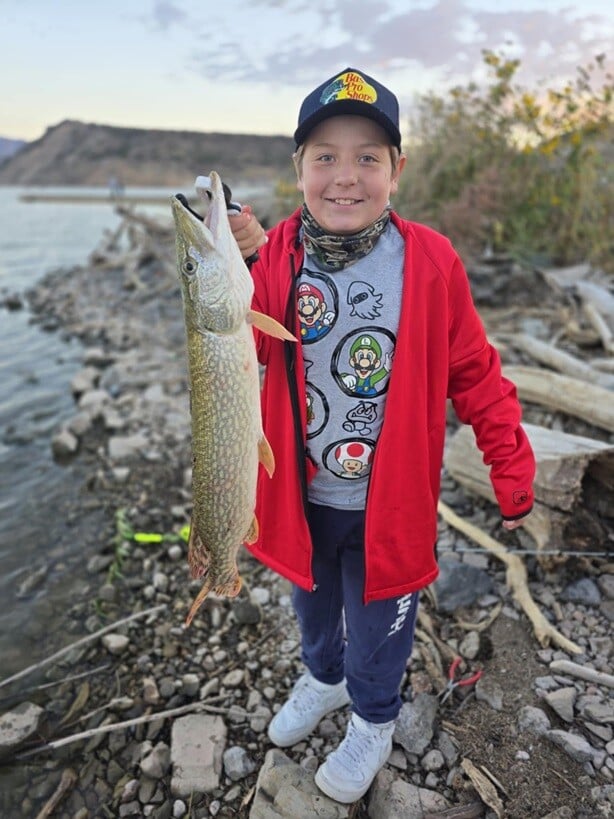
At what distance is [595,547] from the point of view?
3.10 metres

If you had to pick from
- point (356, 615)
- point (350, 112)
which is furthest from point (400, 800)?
point (350, 112)

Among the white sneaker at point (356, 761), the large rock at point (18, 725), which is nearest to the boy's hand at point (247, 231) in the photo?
the white sneaker at point (356, 761)

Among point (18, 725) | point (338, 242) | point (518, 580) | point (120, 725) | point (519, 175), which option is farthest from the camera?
point (519, 175)

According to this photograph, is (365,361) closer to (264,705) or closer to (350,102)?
(350,102)

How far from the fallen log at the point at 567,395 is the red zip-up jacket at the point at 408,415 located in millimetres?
2120

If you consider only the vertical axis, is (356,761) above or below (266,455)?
below

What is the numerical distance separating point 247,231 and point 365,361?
0.60m

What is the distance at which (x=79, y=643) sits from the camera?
3.30 meters

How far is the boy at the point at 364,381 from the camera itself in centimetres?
190

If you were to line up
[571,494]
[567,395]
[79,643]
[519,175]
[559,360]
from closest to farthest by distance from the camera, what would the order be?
[571,494] → [79,643] → [567,395] → [559,360] → [519,175]

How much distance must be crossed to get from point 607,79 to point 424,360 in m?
7.67

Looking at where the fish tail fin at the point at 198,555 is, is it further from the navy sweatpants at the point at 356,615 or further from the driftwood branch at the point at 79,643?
the driftwood branch at the point at 79,643

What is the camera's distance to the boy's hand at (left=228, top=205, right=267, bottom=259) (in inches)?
74.0

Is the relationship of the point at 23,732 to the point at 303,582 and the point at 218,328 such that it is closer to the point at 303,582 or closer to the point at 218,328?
the point at 303,582
